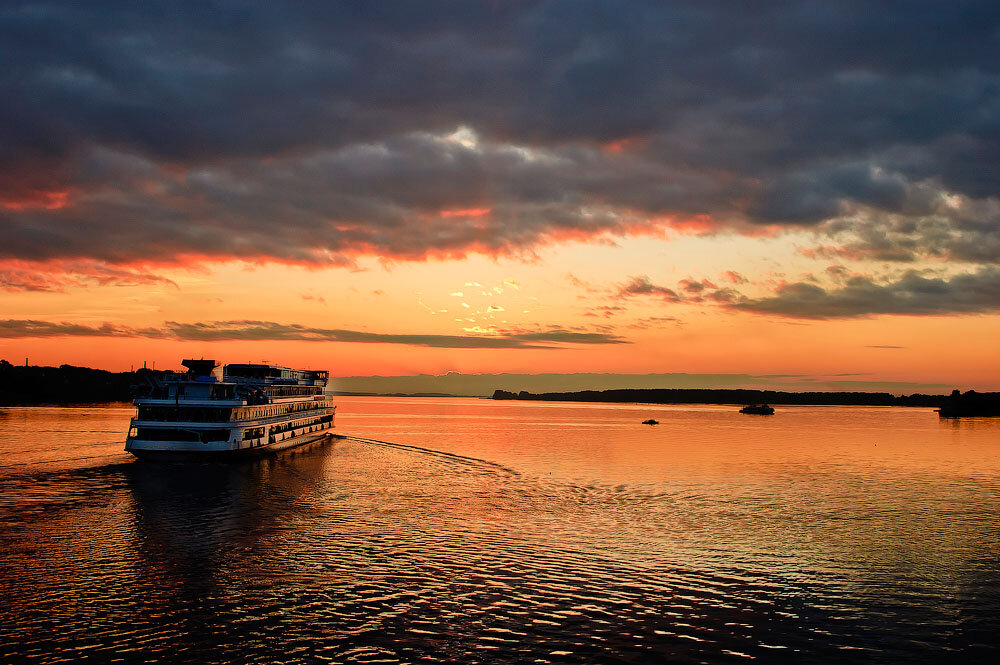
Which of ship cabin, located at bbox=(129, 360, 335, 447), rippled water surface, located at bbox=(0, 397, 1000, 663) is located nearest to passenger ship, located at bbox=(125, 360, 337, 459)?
ship cabin, located at bbox=(129, 360, 335, 447)

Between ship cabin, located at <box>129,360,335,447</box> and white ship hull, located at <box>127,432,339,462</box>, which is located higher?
ship cabin, located at <box>129,360,335,447</box>

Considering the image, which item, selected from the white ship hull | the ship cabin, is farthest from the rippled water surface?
the ship cabin

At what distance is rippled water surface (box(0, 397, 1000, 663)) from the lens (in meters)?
22.8

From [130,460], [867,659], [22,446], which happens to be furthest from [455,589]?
[22,446]

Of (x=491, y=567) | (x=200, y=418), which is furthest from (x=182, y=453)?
(x=491, y=567)

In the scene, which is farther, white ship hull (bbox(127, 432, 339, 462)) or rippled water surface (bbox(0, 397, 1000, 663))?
white ship hull (bbox(127, 432, 339, 462))

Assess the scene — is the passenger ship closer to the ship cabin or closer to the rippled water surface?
the ship cabin

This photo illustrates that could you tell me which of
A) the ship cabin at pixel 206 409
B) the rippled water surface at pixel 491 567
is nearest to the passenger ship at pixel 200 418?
the ship cabin at pixel 206 409

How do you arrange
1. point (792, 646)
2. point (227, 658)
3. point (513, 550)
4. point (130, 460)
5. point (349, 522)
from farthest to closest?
point (130, 460)
point (349, 522)
point (513, 550)
point (792, 646)
point (227, 658)

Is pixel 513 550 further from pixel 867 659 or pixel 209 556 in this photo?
pixel 867 659

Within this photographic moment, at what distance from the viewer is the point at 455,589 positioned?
28.8 metres

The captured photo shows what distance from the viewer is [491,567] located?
107 feet

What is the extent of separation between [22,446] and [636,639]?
94.0 meters

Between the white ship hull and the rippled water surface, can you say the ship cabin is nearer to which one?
the white ship hull
